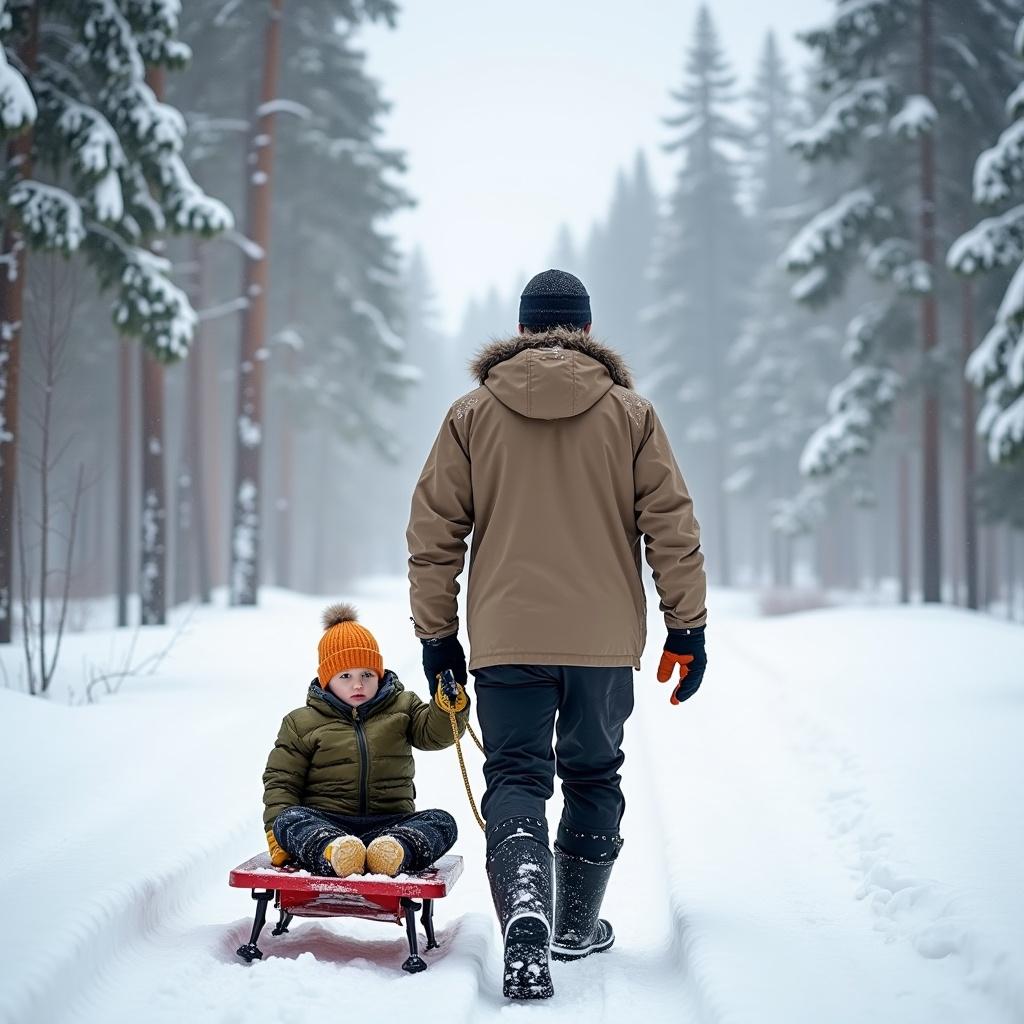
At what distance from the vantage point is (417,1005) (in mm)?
3566

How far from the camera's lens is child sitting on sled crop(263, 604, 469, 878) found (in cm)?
417

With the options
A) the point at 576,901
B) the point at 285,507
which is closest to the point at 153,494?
the point at 576,901

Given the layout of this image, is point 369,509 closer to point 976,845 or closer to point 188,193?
point 188,193

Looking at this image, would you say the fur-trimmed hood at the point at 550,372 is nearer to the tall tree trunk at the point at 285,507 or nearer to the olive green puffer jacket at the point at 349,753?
the olive green puffer jacket at the point at 349,753

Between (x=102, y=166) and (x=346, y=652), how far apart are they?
800cm

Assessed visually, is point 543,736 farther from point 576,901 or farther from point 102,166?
point 102,166

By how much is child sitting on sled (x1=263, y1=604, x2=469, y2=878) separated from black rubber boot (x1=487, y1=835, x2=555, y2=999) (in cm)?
49

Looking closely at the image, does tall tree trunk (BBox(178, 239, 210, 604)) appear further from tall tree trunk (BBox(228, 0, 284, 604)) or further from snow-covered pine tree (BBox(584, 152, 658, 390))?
snow-covered pine tree (BBox(584, 152, 658, 390))

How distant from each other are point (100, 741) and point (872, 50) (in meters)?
18.2

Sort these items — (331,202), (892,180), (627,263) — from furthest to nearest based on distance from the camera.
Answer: (627,263)
(331,202)
(892,180)

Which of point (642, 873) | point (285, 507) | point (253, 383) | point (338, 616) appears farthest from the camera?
point (285, 507)

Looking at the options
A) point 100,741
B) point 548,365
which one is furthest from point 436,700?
point 100,741

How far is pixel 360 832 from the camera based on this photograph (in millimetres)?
4363

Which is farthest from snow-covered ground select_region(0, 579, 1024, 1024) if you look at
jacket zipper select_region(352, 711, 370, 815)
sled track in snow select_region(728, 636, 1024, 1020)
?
jacket zipper select_region(352, 711, 370, 815)
